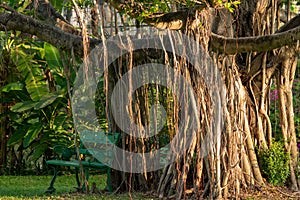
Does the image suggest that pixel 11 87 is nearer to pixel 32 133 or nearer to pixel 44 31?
pixel 32 133

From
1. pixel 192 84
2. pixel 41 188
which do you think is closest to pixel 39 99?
pixel 41 188

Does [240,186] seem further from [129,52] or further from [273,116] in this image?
[273,116]

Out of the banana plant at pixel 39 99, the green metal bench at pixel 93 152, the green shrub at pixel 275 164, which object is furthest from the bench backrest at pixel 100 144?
the banana plant at pixel 39 99

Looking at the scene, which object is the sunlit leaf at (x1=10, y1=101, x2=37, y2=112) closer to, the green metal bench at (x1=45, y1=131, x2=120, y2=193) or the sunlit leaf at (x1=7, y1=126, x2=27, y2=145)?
the sunlit leaf at (x1=7, y1=126, x2=27, y2=145)

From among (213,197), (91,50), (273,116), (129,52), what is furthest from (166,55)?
(273,116)

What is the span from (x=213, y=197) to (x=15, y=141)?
5071 millimetres

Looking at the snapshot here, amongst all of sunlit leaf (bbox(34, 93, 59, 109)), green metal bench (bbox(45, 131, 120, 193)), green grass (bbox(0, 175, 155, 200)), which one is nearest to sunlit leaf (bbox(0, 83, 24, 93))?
sunlit leaf (bbox(34, 93, 59, 109))

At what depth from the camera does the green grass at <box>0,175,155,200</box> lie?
678 cm

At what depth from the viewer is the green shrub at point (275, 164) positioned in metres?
7.22

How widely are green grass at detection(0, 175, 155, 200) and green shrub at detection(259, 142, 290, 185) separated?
5.44ft

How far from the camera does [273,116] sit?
34.6 feet

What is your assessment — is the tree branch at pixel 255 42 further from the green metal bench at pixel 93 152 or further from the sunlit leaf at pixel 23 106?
the sunlit leaf at pixel 23 106

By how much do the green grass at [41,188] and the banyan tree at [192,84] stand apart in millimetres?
531

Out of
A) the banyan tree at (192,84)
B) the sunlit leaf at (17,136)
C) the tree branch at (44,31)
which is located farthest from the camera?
the sunlit leaf at (17,136)
